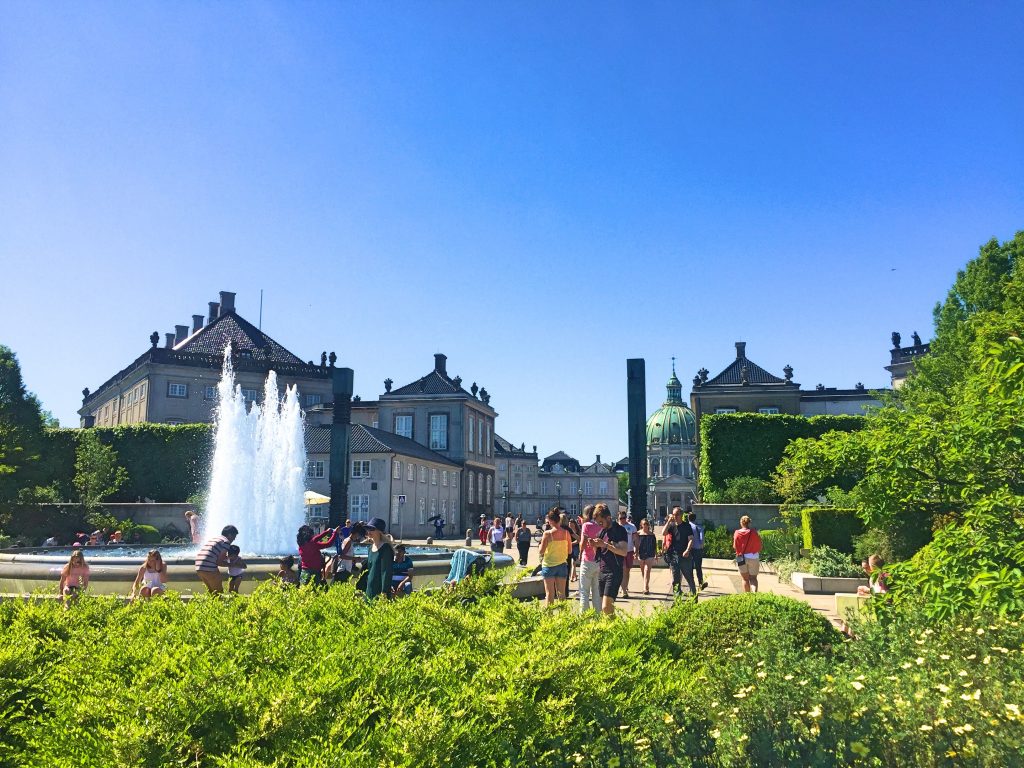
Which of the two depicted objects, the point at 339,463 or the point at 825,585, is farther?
the point at 339,463

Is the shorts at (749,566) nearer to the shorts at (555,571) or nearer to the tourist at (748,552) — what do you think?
the tourist at (748,552)

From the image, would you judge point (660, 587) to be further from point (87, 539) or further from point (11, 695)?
point (87, 539)

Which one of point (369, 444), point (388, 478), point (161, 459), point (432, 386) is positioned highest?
point (432, 386)

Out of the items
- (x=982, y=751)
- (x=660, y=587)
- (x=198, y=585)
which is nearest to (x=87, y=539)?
(x=198, y=585)

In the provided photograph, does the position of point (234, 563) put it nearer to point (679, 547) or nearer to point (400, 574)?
point (400, 574)

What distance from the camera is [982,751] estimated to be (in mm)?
4027

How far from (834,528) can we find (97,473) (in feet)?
129

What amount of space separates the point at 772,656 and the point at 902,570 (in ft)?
5.09

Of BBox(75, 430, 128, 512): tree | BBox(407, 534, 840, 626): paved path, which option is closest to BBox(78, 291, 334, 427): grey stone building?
BBox(75, 430, 128, 512): tree

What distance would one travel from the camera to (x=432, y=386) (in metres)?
69.1

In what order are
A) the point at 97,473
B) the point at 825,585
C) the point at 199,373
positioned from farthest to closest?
the point at 199,373 < the point at 97,473 < the point at 825,585

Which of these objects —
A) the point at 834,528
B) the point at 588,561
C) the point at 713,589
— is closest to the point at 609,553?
the point at 588,561

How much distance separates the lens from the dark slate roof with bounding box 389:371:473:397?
225 feet

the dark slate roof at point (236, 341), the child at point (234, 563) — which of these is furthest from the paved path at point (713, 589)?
the dark slate roof at point (236, 341)
